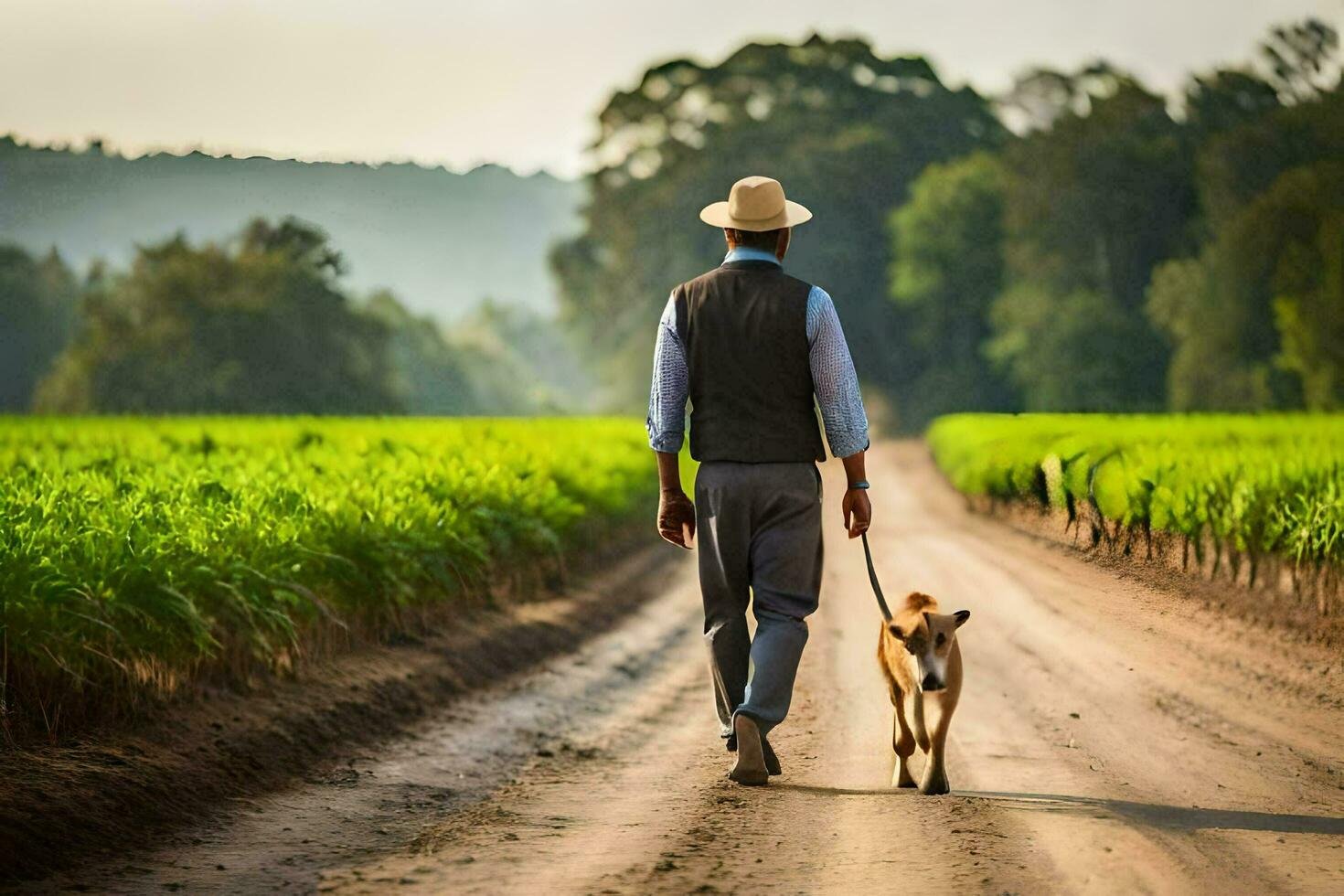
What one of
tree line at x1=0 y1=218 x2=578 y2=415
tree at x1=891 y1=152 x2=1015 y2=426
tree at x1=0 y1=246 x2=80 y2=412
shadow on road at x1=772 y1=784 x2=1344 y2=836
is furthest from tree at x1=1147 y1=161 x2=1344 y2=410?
tree at x1=0 y1=246 x2=80 y2=412

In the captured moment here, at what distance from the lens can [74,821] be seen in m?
5.28

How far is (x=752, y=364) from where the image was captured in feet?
18.0

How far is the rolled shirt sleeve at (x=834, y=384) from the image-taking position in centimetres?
542

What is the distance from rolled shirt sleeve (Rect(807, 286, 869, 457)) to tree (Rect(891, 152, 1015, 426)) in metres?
25.0

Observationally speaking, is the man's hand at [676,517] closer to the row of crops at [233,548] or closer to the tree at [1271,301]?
the row of crops at [233,548]

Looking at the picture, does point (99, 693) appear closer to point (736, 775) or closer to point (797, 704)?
point (736, 775)

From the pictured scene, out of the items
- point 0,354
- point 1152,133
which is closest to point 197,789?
point 1152,133

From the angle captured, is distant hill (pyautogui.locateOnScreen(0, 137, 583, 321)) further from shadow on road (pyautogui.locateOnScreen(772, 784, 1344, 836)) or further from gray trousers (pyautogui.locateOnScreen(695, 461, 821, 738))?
shadow on road (pyautogui.locateOnScreen(772, 784, 1344, 836))

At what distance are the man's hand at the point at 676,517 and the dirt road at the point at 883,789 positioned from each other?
3.28 feet

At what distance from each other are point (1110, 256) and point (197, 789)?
34053 mm

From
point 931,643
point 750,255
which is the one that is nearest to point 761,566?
point 931,643

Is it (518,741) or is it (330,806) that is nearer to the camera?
(330,806)

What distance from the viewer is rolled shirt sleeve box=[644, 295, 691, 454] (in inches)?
218

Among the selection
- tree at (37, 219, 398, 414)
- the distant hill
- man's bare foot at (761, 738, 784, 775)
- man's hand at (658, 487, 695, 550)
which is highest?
the distant hill
